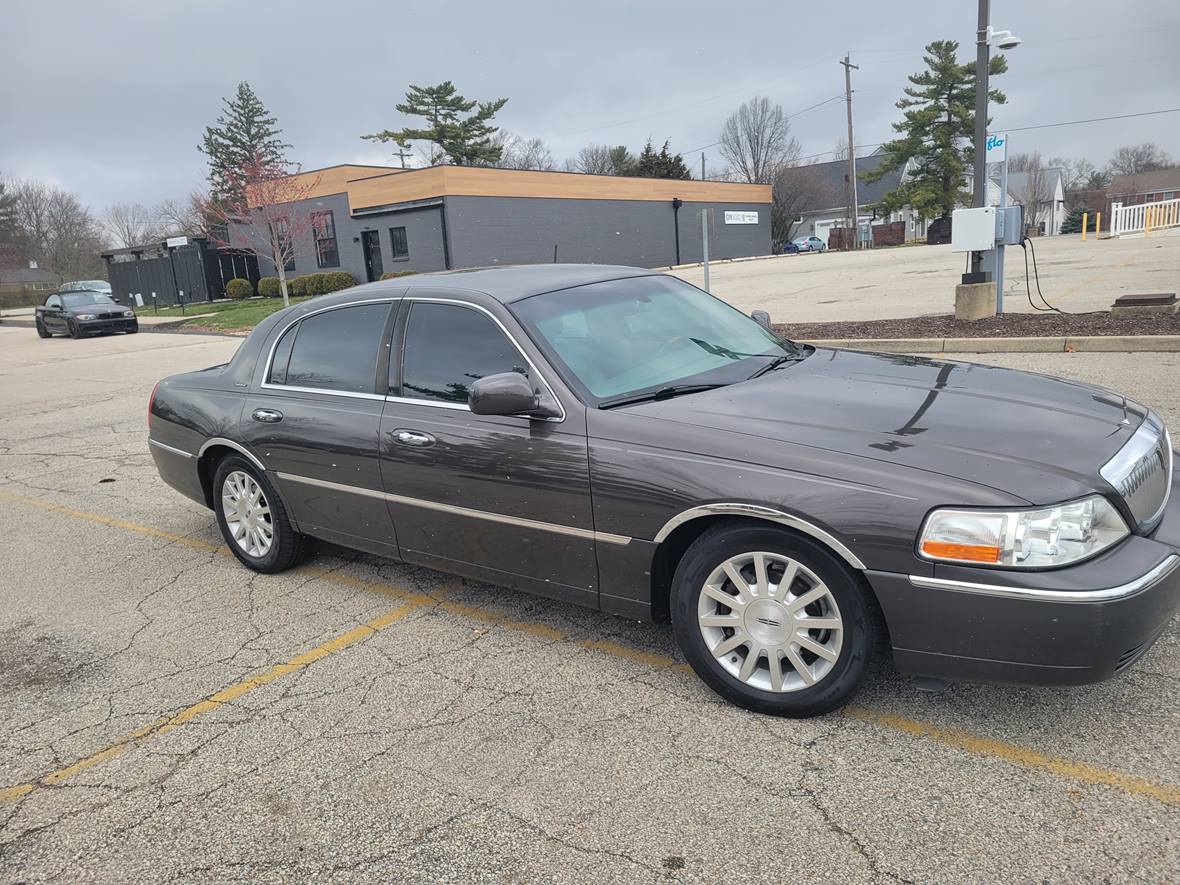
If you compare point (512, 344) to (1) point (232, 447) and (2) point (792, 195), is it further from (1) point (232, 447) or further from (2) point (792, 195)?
(2) point (792, 195)

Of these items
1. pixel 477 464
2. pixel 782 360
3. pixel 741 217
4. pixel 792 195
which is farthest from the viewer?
pixel 792 195

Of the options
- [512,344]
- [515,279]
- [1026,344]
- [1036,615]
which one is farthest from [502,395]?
[1026,344]

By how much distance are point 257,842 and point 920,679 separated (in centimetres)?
225

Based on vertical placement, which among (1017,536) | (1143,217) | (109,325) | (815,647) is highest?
(1143,217)

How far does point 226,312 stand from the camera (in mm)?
32750

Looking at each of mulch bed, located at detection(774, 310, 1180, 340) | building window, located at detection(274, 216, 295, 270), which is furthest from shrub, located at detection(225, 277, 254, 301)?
mulch bed, located at detection(774, 310, 1180, 340)

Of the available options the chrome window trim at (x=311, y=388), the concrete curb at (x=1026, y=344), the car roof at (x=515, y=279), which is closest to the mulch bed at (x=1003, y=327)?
the concrete curb at (x=1026, y=344)

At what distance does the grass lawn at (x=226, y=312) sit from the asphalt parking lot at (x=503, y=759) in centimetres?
1959

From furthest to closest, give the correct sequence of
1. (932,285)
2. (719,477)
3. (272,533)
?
(932,285), (272,533), (719,477)

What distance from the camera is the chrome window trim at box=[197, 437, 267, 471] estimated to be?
15.6 ft

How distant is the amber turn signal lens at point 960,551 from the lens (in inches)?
104

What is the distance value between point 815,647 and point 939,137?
199ft

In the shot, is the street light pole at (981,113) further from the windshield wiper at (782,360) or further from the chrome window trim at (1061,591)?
the chrome window trim at (1061,591)

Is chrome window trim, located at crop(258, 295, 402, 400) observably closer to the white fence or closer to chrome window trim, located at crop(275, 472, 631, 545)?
chrome window trim, located at crop(275, 472, 631, 545)
